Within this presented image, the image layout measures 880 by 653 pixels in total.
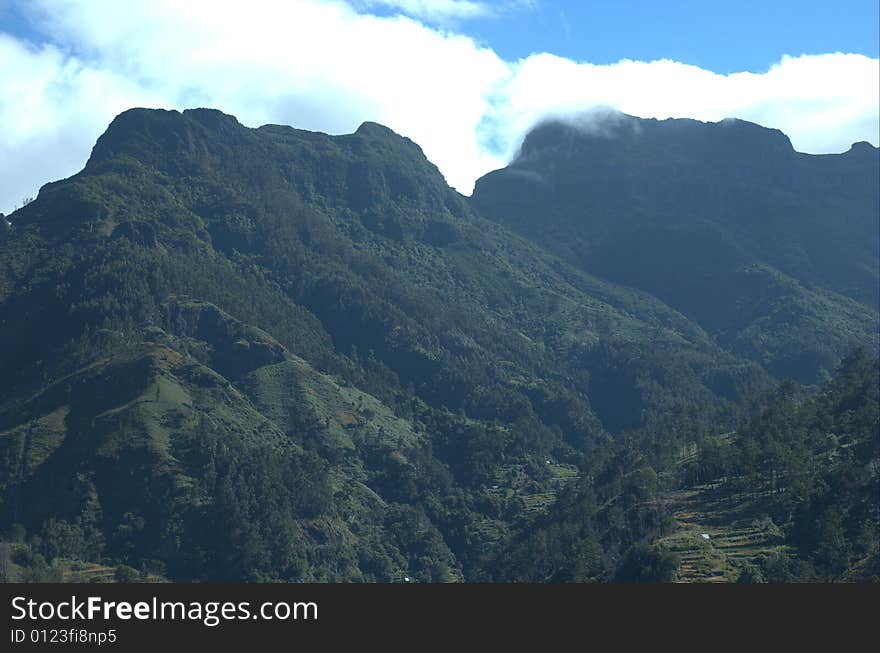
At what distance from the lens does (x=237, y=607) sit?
6138cm

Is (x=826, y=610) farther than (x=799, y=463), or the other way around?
(x=799, y=463)

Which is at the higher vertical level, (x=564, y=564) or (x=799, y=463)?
(x=799, y=463)

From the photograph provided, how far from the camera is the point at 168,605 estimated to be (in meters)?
60.7

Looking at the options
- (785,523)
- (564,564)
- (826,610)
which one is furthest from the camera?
(564,564)

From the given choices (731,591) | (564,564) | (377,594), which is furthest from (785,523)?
(377,594)

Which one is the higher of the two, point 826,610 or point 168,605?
point 168,605

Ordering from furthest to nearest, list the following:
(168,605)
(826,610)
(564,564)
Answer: (564,564)
(826,610)
(168,605)

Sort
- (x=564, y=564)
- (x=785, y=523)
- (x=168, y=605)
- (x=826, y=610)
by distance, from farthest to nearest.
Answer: (x=564, y=564) < (x=785, y=523) < (x=826, y=610) < (x=168, y=605)

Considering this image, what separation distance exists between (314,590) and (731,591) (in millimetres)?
25883

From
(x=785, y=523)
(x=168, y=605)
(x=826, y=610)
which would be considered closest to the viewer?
(x=168, y=605)

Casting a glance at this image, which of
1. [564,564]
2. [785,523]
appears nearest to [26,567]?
[564,564]

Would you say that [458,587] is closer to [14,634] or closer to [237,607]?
[237,607]

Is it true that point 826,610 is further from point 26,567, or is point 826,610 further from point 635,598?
point 26,567

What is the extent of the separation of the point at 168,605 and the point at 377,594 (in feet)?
39.1
